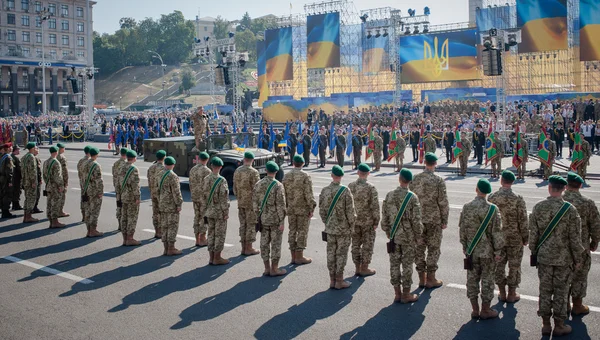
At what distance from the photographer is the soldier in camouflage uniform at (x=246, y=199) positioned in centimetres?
1106

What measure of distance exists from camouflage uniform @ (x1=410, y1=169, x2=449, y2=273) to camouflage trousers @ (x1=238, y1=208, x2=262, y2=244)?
10.5 feet

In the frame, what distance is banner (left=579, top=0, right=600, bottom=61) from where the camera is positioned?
39.9 meters

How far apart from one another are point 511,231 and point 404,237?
1.44 meters

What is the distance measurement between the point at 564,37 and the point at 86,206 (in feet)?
124

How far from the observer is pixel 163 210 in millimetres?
11305

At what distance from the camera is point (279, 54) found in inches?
2210

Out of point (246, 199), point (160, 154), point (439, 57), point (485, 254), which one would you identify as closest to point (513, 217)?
point (485, 254)

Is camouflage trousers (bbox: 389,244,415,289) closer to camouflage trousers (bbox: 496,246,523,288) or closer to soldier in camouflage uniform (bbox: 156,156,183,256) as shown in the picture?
camouflage trousers (bbox: 496,246,523,288)

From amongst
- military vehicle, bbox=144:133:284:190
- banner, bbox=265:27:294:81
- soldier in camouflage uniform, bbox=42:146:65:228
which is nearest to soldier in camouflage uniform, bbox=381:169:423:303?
soldier in camouflage uniform, bbox=42:146:65:228

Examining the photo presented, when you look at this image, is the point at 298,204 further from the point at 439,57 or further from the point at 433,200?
the point at 439,57

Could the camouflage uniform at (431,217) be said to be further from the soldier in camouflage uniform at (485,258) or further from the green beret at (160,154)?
the green beret at (160,154)

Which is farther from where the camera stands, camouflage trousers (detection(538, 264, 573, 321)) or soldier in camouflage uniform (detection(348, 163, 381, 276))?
soldier in camouflage uniform (detection(348, 163, 381, 276))

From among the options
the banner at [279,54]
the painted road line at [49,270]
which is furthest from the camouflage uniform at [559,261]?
the banner at [279,54]

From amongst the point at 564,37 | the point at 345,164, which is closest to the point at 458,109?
the point at 564,37
